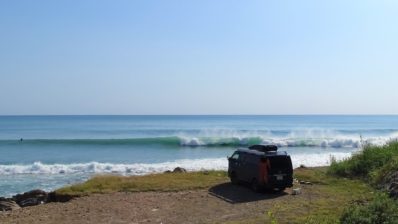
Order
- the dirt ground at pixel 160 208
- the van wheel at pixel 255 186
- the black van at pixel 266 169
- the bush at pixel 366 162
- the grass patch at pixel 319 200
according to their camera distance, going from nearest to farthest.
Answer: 1. the grass patch at pixel 319 200
2. the dirt ground at pixel 160 208
3. the black van at pixel 266 169
4. the van wheel at pixel 255 186
5. the bush at pixel 366 162

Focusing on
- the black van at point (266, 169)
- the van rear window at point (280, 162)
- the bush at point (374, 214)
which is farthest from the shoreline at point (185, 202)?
the bush at point (374, 214)

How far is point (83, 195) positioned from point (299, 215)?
26.1 feet

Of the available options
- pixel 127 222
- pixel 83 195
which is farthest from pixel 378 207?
pixel 83 195

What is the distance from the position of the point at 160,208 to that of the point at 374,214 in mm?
6984

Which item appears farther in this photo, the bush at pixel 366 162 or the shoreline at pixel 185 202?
the bush at pixel 366 162

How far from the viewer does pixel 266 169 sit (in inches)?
632

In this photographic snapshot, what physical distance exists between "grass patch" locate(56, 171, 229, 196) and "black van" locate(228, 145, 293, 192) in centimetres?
171

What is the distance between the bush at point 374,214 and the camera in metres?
8.18

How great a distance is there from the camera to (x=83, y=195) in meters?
16.5

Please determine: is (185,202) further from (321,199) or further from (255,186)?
(321,199)

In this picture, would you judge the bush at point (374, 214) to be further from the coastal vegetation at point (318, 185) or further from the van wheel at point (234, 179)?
the van wheel at point (234, 179)

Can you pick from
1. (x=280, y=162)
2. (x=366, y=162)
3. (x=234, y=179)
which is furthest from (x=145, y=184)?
(x=366, y=162)

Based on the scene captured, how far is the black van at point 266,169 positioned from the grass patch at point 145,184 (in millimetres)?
1711

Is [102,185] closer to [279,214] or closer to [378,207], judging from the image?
[279,214]
